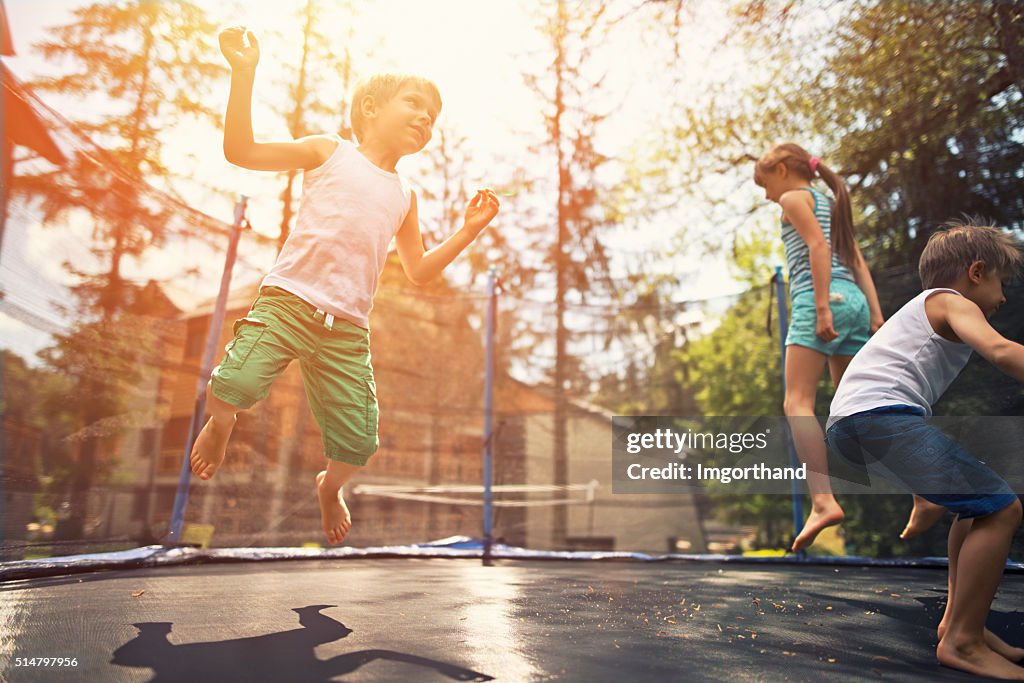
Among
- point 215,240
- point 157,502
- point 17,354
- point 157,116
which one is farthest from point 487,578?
point 157,116

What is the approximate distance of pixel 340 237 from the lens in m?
1.59

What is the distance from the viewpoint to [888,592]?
190 cm

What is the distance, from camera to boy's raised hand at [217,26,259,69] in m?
1.40

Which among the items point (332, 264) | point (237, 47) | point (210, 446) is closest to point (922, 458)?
point (332, 264)

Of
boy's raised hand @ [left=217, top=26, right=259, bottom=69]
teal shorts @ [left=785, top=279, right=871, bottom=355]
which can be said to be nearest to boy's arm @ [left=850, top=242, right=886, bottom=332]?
teal shorts @ [left=785, top=279, right=871, bottom=355]

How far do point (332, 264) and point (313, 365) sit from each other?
0.23 m

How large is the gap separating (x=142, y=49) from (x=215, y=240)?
111 inches

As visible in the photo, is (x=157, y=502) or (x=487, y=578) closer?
(x=487, y=578)

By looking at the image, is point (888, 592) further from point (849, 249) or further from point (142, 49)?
point (142, 49)

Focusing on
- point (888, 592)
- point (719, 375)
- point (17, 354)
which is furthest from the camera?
point (719, 375)

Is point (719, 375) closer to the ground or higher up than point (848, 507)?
higher up

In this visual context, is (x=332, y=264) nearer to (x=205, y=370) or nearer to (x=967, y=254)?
A: (x=967, y=254)

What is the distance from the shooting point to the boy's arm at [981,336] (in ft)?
3.63

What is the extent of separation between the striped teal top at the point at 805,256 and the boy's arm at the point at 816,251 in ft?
0.13
